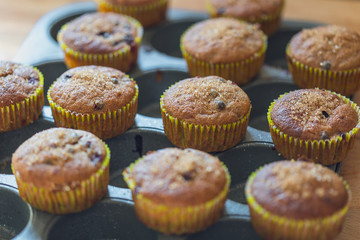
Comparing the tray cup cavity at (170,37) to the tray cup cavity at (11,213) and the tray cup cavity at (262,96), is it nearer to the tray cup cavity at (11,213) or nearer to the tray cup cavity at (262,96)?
the tray cup cavity at (262,96)

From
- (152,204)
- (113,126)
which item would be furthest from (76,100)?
Result: (152,204)

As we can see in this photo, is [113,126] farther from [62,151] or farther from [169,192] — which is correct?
[169,192]

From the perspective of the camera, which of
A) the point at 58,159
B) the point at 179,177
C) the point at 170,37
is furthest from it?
the point at 170,37

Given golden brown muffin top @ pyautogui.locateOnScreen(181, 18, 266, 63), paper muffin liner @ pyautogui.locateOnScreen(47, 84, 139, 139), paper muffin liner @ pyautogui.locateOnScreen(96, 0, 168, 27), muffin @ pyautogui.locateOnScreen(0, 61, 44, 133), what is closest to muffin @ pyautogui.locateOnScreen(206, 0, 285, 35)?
golden brown muffin top @ pyautogui.locateOnScreen(181, 18, 266, 63)

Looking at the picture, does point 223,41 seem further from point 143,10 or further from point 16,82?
point 16,82

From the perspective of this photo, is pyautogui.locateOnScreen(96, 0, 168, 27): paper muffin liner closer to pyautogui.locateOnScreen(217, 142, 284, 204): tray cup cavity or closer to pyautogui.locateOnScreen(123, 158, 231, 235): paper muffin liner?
pyautogui.locateOnScreen(217, 142, 284, 204): tray cup cavity

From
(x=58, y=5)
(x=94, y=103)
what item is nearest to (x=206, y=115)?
(x=94, y=103)

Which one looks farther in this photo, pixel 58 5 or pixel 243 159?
pixel 58 5
